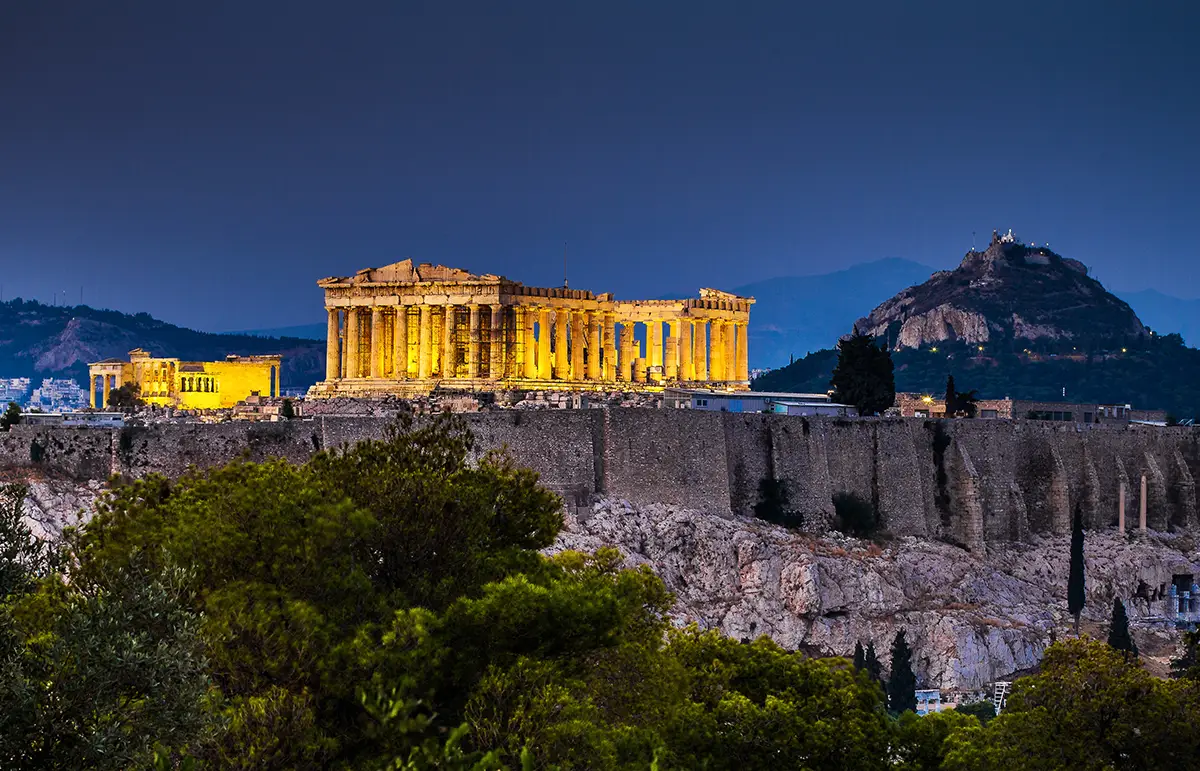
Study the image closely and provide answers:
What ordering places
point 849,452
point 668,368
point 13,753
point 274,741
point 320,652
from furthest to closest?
point 668,368
point 849,452
point 320,652
point 274,741
point 13,753

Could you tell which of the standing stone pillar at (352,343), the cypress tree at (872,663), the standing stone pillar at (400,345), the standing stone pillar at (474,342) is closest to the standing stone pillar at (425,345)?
the standing stone pillar at (400,345)

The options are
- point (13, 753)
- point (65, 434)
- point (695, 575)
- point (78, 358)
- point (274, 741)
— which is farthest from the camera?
point (78, 358)

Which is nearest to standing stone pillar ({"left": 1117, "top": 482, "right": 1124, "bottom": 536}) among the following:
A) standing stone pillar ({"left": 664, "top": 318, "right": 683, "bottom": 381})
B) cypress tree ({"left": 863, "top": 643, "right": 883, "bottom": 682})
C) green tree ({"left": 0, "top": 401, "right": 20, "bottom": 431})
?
standing stone pillar ({"left": 664, "top": 318, "right": 683, "bottom": 381})

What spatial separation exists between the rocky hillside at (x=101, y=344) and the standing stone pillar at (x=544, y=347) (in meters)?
82.4

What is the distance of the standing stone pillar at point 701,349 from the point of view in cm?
6919

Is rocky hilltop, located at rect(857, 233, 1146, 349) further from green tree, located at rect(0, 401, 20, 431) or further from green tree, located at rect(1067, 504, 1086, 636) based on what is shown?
green tree, located at rect(0, 401, 20, 431)

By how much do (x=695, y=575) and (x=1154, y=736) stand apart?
21715 millimetres

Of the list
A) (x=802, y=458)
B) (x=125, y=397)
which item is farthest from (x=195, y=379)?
(x=802, y=458)

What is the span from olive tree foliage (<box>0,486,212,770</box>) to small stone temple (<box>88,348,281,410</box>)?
47904mm

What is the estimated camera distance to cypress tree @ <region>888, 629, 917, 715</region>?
41.6 metres

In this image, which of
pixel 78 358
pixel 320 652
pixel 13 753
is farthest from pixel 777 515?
pixel 78 358

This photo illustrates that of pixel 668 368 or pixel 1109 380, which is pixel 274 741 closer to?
pixel 668 368

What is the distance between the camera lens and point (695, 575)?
43719 mm

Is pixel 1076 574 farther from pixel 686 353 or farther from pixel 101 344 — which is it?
pixel 101 344
